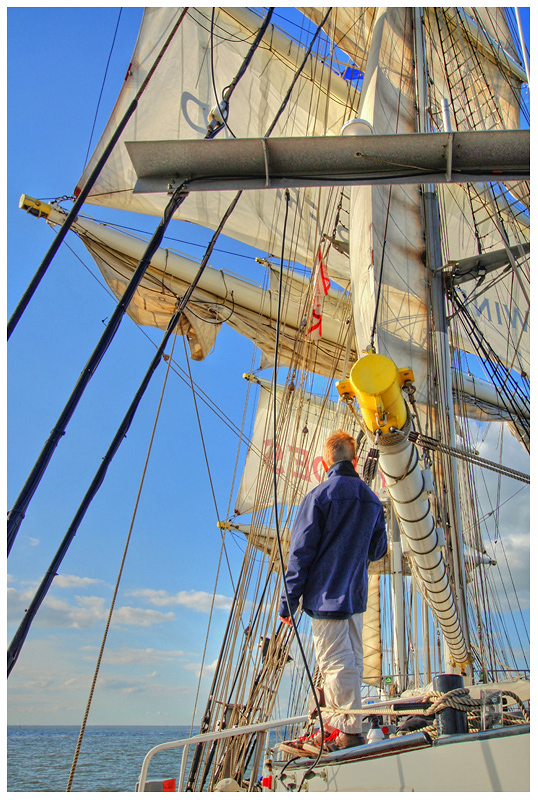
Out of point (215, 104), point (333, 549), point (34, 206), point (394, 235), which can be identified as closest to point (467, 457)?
point (333, 549)

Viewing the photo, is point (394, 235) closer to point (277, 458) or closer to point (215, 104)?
point (277, 458)

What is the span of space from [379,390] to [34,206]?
29.3ft

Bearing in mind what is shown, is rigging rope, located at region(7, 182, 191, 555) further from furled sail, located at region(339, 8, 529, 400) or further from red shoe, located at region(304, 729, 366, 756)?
furled sail, located at region(339, 8, 529, 400)

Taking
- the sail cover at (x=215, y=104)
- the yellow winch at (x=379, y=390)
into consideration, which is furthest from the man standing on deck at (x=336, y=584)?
the sail cover at (x=215, y=104)

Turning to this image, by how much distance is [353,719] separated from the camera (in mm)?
1937

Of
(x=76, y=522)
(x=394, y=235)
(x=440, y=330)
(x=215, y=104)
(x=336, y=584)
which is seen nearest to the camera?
(x=336, y=584)

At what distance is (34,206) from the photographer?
957cm

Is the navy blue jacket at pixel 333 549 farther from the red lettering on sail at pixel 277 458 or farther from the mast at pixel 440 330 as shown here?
the mast at pixel 440 330

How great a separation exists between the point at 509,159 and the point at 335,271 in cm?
1276

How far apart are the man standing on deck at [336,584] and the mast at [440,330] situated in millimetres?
2876

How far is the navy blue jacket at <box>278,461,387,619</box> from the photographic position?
2.02m

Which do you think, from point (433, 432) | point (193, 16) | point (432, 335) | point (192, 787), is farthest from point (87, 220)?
point (192, 787)
